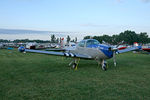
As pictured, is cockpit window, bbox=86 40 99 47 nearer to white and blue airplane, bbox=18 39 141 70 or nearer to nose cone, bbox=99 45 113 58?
white and blue airplane, bbox=18 39 141 70

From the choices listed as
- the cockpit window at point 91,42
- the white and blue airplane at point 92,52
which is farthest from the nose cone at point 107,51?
the cockpit window at point 91,42

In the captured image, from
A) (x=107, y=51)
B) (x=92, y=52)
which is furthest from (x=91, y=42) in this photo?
(x=107, y=51)

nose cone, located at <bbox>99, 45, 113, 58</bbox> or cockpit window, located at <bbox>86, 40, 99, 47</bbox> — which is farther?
cockpit window, located at <bbox>86, 40, 99, 47</bbox>

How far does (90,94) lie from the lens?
163 inches

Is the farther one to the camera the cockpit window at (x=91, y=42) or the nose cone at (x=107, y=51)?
the cockpit window at (x=91, y=42)

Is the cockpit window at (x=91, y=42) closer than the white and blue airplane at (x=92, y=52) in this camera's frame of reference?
No

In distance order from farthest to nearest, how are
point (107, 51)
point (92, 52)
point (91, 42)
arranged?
point (91, 42)
point (92, 52)
point (107, 51)

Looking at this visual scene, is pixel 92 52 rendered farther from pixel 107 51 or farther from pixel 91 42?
pixel 107 51

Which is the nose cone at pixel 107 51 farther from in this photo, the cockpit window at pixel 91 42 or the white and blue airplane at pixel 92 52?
the cockpit window at pixel 91 42

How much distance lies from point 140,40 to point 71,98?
9028 centimetres

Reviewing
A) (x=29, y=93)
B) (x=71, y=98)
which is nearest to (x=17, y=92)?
(x=29, y=93)

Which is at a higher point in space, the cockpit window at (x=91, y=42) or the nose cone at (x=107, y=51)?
the cockpit window at (x=91, y=42)

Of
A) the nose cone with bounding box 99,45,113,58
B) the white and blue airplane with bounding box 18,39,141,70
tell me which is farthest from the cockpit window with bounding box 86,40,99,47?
the nose cone with bounding box 99,45,113,58

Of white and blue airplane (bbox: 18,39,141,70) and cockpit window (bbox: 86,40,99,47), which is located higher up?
cockpit window (bbox: 86,40,99,47)
